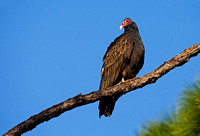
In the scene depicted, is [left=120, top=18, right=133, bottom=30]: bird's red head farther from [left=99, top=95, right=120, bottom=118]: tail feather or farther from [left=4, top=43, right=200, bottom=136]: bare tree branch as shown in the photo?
[left=4, top=43, right=200, bottom=136]: bare tree branch

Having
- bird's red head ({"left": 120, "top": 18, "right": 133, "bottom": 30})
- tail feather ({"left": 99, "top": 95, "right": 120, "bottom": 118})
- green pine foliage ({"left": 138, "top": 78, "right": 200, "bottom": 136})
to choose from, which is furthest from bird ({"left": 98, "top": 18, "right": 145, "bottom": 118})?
green pine foliage ({"left": 138, "top": 78, "right": 200, "bottom": 136})

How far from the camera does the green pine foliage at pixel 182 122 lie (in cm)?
163

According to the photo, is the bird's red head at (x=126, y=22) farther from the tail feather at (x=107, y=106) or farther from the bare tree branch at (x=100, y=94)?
the bare tree branch at (x=100, y=94)

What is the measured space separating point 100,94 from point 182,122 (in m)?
2.27

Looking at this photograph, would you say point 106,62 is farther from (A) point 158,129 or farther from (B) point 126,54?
(A) point 158,129

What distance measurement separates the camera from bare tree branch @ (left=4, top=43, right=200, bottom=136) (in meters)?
3.36

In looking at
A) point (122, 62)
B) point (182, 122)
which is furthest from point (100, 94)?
point (182, 122)

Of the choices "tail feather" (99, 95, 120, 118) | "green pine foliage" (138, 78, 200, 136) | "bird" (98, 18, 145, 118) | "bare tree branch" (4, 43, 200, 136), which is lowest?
"green pine foliage" (138, 78, 200, 136)

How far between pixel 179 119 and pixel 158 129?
143 mm

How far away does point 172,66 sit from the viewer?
3.52 metres

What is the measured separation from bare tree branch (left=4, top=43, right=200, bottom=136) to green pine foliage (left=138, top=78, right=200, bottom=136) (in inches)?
68.0

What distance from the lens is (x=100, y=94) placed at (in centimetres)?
386

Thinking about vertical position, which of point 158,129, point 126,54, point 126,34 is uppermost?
point 126,34

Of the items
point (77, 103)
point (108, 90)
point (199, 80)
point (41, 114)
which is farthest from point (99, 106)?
point (199, 80)
